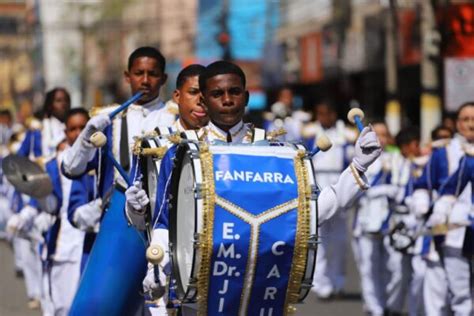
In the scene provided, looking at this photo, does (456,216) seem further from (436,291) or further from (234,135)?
(234,135)

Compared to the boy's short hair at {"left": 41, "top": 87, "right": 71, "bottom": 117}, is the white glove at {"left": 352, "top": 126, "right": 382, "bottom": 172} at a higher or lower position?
lower

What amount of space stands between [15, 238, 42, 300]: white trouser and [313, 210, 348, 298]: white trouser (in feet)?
9.70

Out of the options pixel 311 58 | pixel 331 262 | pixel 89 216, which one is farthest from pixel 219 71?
pixel 311 58

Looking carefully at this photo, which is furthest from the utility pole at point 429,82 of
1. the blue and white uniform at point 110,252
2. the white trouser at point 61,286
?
the blue and white uniform at point 110,252

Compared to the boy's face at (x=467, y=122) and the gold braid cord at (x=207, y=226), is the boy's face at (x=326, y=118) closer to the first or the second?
the boy's face at (x=467, y=122)

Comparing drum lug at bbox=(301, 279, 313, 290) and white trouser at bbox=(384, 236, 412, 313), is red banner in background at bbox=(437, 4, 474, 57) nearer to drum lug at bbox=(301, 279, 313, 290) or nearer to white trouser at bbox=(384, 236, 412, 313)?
white trouser at bbox=(384, 236, 412, 313)

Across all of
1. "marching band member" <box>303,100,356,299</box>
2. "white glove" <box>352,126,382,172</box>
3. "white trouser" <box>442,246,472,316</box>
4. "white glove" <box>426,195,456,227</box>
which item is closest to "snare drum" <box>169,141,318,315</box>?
"white glove" <box>352,126,382,172</box>

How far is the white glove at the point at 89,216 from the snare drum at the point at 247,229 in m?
3.33

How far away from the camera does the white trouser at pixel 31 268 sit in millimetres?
15820

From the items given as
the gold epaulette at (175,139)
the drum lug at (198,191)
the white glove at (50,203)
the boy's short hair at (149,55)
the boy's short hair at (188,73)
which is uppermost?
the boy's short hair at (149,55)

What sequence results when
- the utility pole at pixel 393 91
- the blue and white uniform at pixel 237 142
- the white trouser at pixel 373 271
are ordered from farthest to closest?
the utility pole at pixel 393 91
the white trouser at pixel 373 271
the blue and white uniform at pixel 237 142

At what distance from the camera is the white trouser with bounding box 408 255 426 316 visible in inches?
521

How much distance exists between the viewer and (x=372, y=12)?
Answer: 115ft

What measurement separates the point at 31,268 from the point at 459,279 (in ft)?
21.6
